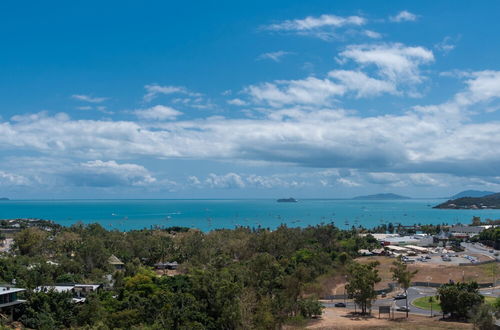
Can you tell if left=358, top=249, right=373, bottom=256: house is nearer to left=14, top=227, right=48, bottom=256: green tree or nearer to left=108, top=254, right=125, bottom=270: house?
left=108, top=254, right=125, bottom=270: house

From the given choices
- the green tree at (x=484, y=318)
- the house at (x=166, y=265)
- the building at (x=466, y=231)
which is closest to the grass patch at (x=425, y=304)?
the green tree at (x=484, y=318)

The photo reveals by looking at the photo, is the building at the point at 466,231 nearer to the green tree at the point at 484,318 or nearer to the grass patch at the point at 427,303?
the grass patch at the point at 427,303

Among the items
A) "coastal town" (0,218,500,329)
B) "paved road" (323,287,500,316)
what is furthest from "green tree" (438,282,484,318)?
"paved road" (323,287,500,316)

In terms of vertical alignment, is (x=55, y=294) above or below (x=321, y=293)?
above

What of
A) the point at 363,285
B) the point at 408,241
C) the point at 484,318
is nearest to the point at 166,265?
the point at 363,285

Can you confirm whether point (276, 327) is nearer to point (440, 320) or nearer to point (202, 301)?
point (202, 301)

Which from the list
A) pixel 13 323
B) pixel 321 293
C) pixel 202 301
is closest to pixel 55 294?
pixel 13 323
